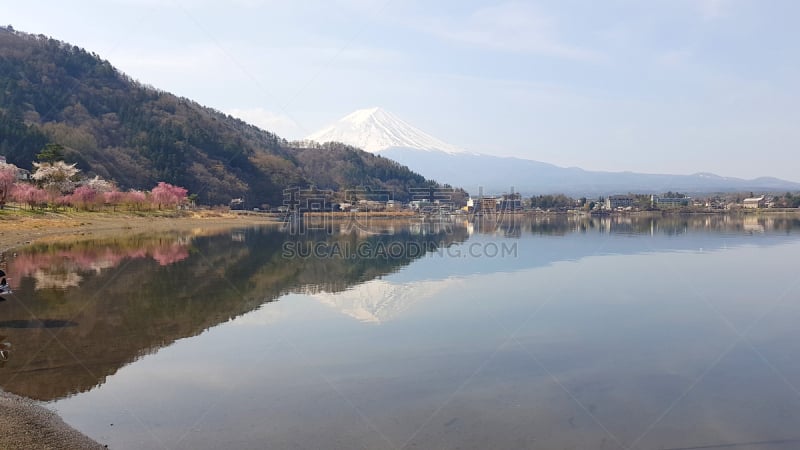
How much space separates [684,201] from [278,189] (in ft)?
343

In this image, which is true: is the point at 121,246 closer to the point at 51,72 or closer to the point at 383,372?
the point at 383,372

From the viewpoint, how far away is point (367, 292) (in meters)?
22.7

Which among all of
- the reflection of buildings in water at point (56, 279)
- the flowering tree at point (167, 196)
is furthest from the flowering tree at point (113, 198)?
the reflection of buildings in water at point (56, 279)

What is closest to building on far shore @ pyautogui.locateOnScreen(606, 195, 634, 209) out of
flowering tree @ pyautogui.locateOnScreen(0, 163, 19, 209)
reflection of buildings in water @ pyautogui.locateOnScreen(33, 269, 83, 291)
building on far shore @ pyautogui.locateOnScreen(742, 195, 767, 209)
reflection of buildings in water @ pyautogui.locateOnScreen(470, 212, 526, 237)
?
building on far shore @ pyautogui.locateOnScreen(742, 195, 767, 209)

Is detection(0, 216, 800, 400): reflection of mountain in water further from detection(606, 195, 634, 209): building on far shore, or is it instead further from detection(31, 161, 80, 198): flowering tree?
detection(606, 195, 634, 209): building on far shore

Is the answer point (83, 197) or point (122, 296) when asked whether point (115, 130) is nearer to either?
point (83, 197)

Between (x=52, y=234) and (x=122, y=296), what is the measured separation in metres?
30.0

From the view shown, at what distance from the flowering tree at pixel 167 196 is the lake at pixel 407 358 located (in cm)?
5898

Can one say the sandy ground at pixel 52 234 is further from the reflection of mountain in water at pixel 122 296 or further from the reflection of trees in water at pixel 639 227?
the reflection of trees in water at pixel 639 227

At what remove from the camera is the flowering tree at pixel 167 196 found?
8356 centimetres

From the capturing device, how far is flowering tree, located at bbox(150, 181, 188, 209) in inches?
3290

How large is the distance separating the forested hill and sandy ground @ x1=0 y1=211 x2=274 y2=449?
2382 centimetres

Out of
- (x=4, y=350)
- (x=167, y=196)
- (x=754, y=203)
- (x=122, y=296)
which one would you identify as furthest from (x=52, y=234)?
(x=754, y=203)

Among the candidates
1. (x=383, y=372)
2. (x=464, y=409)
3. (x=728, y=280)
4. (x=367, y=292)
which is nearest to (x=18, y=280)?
(x=367, y=292)
